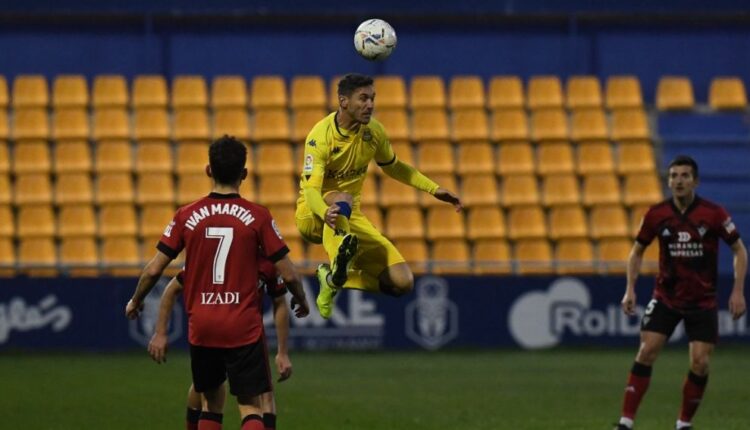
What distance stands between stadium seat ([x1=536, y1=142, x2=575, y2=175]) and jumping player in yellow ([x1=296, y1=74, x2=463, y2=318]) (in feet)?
36.2

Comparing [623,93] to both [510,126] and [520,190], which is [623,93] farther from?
[520,190]

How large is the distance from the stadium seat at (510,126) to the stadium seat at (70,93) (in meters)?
6.18

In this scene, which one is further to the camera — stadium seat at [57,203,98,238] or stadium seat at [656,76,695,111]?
stadium seat at [656,76,695,111]

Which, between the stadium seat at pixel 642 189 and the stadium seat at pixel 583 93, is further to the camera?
the stadium seat at pixel 583 93

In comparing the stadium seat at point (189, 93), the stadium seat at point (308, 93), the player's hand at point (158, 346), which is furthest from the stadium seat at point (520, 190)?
the player's hand at point (158, 346)

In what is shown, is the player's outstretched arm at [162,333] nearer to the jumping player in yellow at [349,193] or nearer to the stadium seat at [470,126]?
the jumping player in yellow at [349,193]

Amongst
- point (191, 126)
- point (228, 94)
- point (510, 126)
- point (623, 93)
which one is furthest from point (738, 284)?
point (228, 94)

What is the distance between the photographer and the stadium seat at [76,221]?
21.2 meters

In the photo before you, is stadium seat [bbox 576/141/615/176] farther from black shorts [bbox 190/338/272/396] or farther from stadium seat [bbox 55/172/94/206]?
black shorts [bbox 190/338/272/396]

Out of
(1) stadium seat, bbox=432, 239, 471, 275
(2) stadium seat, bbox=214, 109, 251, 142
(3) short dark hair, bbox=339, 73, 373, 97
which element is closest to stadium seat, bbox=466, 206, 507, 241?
(1) stadium seat, bbox=432, 239, 471, 275

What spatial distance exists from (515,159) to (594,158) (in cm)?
124

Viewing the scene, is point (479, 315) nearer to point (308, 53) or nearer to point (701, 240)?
point (308, 53)

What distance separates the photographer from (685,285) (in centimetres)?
1166

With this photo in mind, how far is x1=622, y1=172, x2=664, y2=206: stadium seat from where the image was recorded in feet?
73.5
